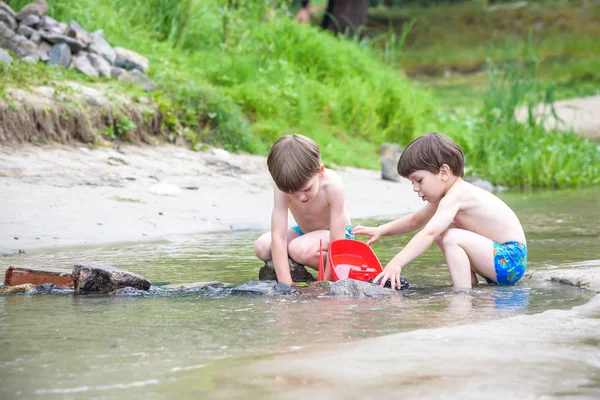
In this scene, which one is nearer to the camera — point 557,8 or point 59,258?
point 59,258

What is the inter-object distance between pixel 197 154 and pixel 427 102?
5781 millimetres

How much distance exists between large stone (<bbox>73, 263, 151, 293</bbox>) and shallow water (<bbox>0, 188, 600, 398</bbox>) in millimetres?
120

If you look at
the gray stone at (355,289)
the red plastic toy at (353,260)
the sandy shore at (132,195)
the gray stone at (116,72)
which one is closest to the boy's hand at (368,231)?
the red plastic toy at (353,260)

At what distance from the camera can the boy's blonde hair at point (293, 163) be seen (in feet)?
11.9

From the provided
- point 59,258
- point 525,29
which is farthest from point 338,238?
point 525,29

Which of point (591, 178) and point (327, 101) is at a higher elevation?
point (327, 101)

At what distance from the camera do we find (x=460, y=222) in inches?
158

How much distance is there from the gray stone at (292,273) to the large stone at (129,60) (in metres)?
5.07

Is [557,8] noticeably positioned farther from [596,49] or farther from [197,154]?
[197,154]

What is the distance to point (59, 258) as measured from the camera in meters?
4.44

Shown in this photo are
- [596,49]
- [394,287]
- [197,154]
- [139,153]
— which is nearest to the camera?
[394,287]

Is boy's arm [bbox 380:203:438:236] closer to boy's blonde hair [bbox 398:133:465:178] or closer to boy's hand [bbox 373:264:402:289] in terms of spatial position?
boy's blonde hair [bbox 398:133:465:178]

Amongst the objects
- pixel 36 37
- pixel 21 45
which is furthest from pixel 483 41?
pixel 21 45

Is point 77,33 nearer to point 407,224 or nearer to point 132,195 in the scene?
point 132,195
